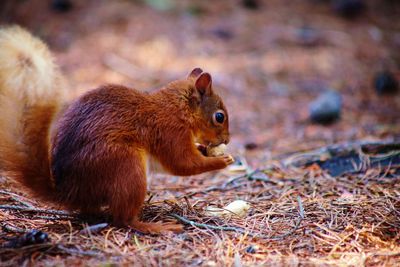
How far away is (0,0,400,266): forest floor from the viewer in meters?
1.98

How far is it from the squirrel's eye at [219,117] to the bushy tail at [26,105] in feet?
3.06

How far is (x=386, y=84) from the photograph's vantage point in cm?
524

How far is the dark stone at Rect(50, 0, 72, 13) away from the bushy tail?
4.88 metres

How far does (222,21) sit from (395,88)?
8.78 ft

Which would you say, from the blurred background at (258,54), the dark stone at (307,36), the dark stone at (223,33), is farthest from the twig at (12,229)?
the dark stone at (307,36)

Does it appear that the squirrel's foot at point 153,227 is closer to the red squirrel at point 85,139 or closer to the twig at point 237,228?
the red squirrel at point 85,139

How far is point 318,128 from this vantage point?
14.8 ft

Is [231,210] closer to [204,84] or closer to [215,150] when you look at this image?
[215,150]

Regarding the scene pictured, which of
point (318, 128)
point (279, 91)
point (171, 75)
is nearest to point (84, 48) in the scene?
point (171, 75)

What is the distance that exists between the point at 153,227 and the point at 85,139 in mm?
538

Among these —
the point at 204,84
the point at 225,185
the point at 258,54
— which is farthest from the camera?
the point at 258,54

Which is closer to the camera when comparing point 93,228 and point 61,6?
point 93,228

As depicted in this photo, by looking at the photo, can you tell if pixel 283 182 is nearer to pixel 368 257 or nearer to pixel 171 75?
pixel 368 257

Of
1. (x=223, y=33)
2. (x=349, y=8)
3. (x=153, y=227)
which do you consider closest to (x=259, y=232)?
(x=153, y=227)
